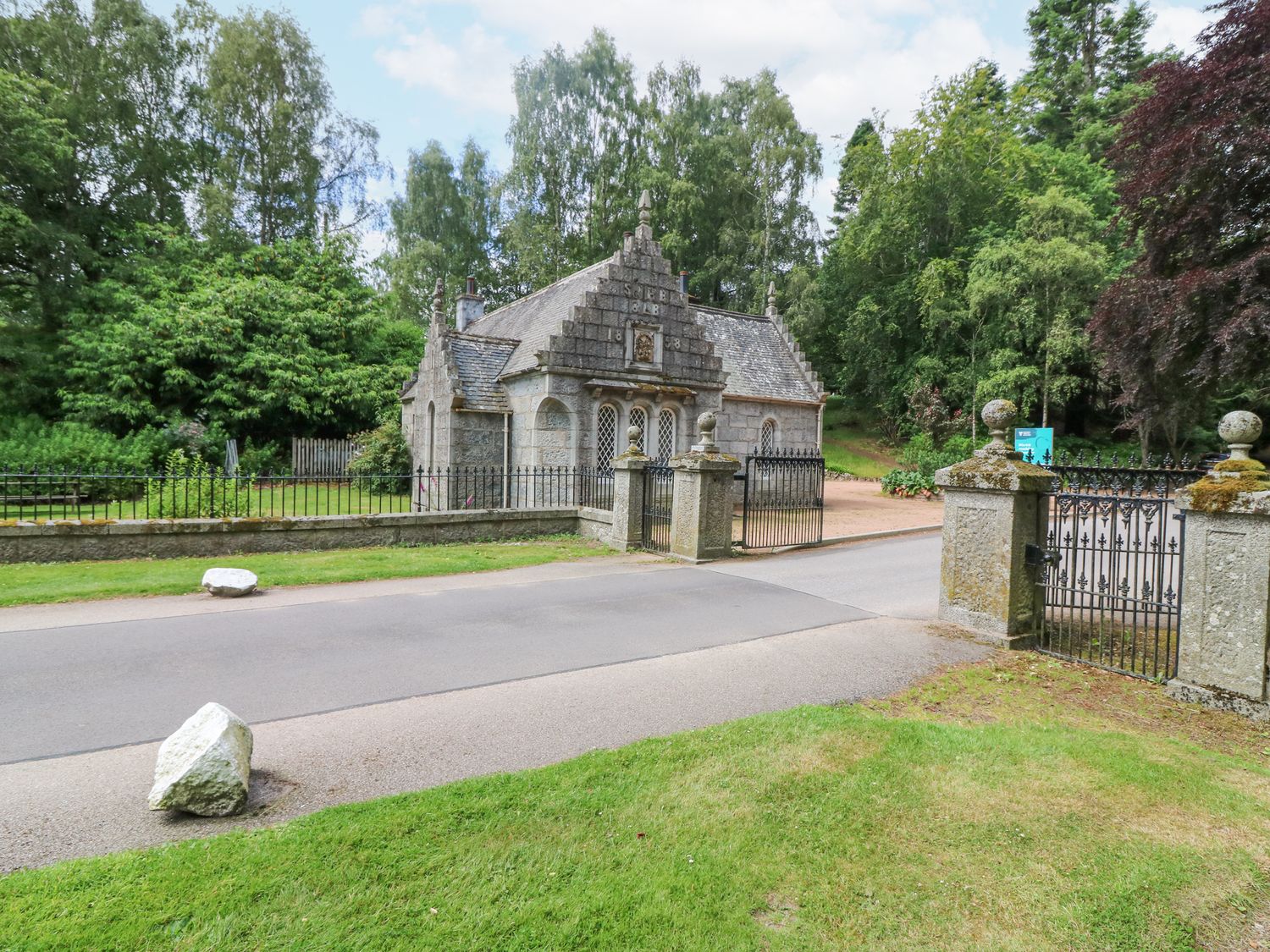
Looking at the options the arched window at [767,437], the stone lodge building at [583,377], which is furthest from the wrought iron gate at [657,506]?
the arched window at [767,437]

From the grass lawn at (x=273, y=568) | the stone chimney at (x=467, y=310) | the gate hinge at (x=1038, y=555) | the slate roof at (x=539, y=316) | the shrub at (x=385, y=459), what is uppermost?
the stone chimney at (x=467, y=310)

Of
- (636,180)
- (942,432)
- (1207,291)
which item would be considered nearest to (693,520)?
(1207,291)

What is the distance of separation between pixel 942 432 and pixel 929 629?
3007cm

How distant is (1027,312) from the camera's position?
31.0m

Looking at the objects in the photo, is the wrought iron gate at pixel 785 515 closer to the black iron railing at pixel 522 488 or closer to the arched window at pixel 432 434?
the black iron railing at pixel 522 488

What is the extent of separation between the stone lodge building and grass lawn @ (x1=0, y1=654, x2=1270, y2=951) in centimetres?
1366

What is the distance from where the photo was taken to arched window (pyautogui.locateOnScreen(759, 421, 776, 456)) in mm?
23047

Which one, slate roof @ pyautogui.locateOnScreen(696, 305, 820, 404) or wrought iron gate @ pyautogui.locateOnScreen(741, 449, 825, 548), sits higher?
slate roof @ pyautogui.locateOnScreen(696, 305, 820, 404)

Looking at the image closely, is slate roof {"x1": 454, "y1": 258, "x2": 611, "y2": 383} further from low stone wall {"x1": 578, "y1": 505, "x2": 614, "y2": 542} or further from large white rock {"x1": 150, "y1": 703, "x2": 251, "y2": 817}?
large white rock {"x1": 150, "y1": 703, "x2": 251, "y2": 817}

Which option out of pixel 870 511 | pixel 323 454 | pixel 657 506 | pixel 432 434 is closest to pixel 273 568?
pixel 657 506

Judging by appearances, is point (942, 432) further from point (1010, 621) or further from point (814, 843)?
point (814, 843)

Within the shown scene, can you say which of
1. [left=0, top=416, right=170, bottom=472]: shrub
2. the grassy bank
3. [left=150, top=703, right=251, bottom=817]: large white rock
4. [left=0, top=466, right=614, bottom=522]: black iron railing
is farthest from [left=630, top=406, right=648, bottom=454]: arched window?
the grassy bank

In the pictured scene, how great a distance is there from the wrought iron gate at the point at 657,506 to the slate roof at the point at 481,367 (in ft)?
23.1

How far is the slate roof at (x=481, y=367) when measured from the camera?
1834 cm
